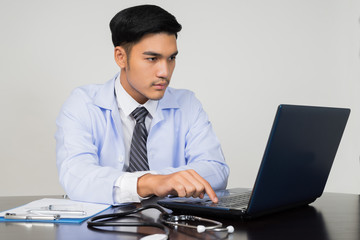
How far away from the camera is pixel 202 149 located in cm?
217

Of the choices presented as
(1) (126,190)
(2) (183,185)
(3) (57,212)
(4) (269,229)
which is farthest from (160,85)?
(4) (269,229)

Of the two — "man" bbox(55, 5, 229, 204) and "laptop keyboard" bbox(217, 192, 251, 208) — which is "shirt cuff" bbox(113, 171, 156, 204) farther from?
"laptop keyboard" bbox(217, 192, 251, 208)

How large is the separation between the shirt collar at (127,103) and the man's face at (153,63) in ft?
0.48

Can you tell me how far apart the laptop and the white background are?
2.35 meters

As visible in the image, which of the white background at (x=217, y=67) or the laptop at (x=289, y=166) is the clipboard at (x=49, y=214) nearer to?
the laptop at (x=289, y=166)

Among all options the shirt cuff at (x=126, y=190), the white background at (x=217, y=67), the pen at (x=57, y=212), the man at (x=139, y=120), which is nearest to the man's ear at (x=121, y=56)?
the man at (x=139, y=120)

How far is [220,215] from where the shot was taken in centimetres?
123

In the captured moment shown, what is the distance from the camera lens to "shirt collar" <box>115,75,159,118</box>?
221cm

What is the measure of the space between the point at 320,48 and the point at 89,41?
190cm

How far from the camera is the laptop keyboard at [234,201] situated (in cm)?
127

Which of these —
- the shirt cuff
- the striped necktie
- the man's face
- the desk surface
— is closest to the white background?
the striped necktie

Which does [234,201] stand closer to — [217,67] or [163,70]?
[163,70]

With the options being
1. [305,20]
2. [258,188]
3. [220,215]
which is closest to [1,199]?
[220,215]

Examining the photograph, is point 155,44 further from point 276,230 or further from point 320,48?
point 320,48
